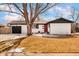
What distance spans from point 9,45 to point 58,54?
0.59m

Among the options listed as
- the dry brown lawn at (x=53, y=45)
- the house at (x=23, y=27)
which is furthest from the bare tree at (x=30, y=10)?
the dry brown lawn at (x=53, y=45)

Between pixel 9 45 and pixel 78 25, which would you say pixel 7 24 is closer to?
pixel 9 45

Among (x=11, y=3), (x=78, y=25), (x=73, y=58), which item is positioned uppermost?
(x=11, y=3)

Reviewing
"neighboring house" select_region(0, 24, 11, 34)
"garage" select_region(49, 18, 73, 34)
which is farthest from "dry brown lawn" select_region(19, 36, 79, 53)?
"neighboring house" select_region(0, 24, 11, 34)

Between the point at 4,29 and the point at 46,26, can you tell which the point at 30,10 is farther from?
the point at 4,29

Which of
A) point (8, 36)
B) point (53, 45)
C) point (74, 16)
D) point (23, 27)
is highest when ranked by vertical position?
point (74, 16)

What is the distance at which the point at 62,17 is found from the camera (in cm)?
326

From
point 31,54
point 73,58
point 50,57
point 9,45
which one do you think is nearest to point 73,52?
point 73,58

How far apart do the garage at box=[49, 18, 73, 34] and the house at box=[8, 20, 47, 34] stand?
0.36 ft

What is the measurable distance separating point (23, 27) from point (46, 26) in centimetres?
28

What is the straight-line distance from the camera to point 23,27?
3283 millimetres

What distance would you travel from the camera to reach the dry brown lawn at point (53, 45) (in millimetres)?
3250

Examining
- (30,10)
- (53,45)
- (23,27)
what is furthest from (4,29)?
(53,45)

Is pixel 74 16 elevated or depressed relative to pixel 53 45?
elevated
